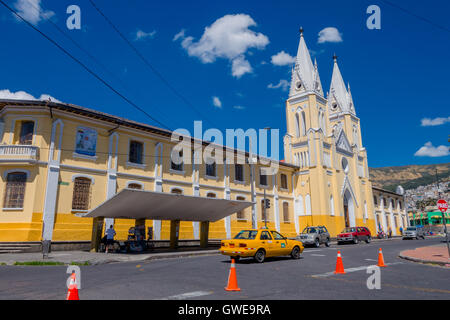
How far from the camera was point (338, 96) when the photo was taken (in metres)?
54.4

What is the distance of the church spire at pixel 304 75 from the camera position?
145ft

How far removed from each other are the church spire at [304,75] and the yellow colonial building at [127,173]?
145mm

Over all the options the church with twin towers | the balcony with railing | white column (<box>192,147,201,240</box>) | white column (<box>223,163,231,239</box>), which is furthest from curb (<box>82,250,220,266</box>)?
the church with twin towers

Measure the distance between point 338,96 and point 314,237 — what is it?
3420cm

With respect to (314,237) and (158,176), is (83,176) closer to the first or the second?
(158,176)

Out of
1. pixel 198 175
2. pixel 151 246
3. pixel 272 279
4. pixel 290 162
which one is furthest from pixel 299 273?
pixel 290 162

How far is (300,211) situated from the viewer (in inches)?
1578

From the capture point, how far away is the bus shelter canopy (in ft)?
55.8

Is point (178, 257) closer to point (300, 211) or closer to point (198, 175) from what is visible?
point (198, 175)

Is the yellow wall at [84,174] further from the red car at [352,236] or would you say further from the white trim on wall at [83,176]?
the red car at [352,236]

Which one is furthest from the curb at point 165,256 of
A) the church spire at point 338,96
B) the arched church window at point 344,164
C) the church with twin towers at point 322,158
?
the church spire at point 338,96

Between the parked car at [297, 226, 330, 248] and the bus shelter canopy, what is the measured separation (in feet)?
24.7

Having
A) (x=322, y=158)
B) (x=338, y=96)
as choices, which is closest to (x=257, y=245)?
(x=322, y=158)
